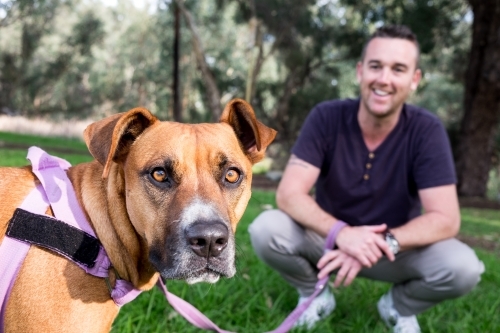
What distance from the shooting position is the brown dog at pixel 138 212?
226cm

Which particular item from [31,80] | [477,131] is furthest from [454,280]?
[31,80]

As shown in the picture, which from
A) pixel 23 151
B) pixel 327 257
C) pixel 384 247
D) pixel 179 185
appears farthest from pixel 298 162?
pixel 23 151

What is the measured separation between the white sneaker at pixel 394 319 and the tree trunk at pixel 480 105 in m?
12.4

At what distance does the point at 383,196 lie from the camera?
4207 millimetres

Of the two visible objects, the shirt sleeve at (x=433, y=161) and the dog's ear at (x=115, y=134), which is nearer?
the dog's ear at (x=115, y=134)

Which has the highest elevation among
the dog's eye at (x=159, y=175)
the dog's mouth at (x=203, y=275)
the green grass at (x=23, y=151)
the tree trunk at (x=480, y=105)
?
the dog's eye at (x=159, y=175)

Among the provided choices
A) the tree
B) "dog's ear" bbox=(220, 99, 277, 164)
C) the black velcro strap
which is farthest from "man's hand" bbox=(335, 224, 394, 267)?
the tree

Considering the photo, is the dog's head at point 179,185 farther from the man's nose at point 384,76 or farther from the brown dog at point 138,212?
the man's nose at point 384,76

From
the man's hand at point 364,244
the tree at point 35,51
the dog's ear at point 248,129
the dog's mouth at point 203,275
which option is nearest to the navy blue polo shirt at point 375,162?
the man's hand at point 364,244

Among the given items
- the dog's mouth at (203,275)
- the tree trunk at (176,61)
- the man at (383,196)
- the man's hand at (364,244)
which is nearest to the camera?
the dog's mouth at (203,275)

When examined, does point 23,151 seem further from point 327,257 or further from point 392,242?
point 392,242

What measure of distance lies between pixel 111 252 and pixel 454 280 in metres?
2.60

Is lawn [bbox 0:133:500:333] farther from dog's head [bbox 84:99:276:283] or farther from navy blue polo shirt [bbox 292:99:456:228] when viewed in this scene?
navy blue polo shirt [bbox 292:99:456:228]

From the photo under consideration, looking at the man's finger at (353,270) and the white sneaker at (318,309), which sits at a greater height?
the man's finger at (353,270)
